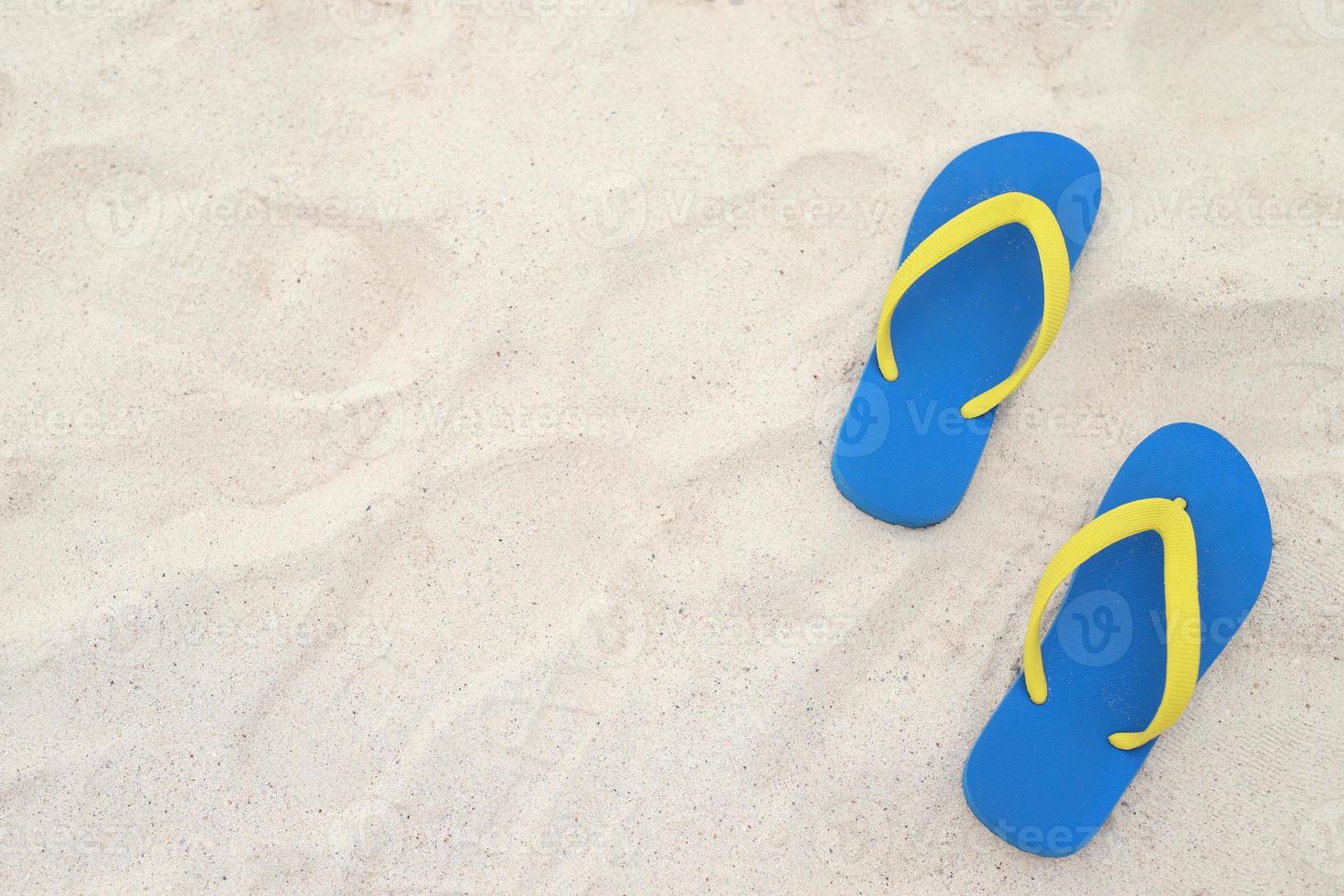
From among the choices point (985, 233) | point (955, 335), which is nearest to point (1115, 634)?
point (955, 335)

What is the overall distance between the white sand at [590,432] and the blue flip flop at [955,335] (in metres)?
0.05

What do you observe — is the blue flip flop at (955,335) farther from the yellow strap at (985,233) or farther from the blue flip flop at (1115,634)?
the blue flip flop at (1115,634)

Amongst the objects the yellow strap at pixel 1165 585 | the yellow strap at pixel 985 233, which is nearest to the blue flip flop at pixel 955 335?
the yellow strap at pixel 985 233

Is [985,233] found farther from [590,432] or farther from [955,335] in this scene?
[590,432]

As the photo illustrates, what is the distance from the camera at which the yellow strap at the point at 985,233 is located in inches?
55.0

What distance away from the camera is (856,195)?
1567 mm

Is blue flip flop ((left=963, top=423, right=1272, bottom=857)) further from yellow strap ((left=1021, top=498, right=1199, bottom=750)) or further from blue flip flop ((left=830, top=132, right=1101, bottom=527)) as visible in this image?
blue flip flop ((left=830, top=132, right=1101, bottom=527))

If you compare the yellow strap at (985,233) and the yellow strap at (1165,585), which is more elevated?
the yellow strap at (985,233)

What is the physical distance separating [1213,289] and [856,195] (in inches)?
21.4

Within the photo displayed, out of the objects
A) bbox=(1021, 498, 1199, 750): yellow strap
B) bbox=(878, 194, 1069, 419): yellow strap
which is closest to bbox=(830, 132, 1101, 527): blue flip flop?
bbox=(878, 194, 1069, 419): yellow strap

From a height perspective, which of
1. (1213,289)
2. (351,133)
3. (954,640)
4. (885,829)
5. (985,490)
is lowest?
(885,829)

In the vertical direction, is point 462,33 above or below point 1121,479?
above

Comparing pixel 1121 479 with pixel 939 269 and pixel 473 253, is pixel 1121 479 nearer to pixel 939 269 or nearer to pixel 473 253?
pixel 939 269

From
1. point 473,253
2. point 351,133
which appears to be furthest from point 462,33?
point 473,253
